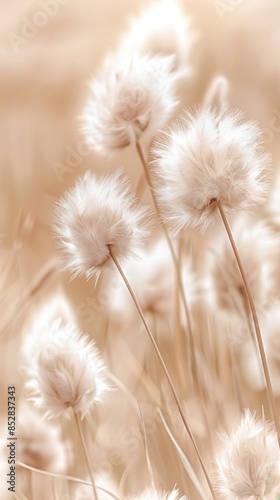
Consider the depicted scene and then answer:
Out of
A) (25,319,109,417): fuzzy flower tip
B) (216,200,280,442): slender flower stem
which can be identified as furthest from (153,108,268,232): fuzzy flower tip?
(25,319,109,417): fuzzy flower tip

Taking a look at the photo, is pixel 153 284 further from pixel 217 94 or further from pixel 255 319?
pixel 217 94

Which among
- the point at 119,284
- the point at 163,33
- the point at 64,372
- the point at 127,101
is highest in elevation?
the point at 163,33

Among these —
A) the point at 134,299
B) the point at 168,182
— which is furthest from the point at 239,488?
the point at 168,182

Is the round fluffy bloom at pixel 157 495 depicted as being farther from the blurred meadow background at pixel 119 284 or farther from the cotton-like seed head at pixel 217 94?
the cotton-like seed head at pixel 217 94

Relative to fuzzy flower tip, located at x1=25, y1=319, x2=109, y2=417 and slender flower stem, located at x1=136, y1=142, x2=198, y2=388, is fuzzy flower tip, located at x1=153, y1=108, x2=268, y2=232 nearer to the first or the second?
slender flower stem, located at x1=136, y1=142, x2=198, y2=388

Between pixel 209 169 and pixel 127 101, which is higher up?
pixel 127 101

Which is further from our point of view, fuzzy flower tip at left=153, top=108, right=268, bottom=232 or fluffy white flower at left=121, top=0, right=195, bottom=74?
fluffy white flower at left=121, top=0, right=195, bottom=74

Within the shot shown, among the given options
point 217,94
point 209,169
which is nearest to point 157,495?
point 209,169

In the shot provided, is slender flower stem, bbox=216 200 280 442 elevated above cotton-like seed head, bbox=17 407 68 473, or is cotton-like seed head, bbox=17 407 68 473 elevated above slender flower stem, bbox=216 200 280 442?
slender flower stem, bbox=216 200 280 442
